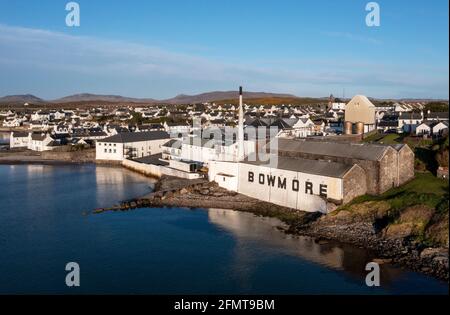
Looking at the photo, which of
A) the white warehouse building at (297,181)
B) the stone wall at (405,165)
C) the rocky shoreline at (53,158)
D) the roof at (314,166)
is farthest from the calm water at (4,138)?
the stone wall at (405,165)

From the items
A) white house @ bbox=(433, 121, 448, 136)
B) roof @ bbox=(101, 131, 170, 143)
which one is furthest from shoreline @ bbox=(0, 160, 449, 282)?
white house @ bbox=(433, 121, 448, 136)

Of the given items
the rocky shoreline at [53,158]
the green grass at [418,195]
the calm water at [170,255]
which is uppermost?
the green grass at [418,195]

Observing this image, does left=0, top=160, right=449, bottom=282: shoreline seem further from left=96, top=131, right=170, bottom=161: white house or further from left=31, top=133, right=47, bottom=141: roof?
left=31, top=133, right=47, bottom=141: roof

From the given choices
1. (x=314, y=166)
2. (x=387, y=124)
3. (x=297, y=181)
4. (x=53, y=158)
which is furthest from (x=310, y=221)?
(x=53, y=158)

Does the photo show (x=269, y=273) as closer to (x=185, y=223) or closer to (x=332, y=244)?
(x=332, y=244)

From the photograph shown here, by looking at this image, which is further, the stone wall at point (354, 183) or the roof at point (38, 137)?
the roof at point (38, 137)

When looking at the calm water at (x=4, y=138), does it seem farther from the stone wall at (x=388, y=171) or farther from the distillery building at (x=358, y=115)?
the stone wall at (x=388, y=171)
